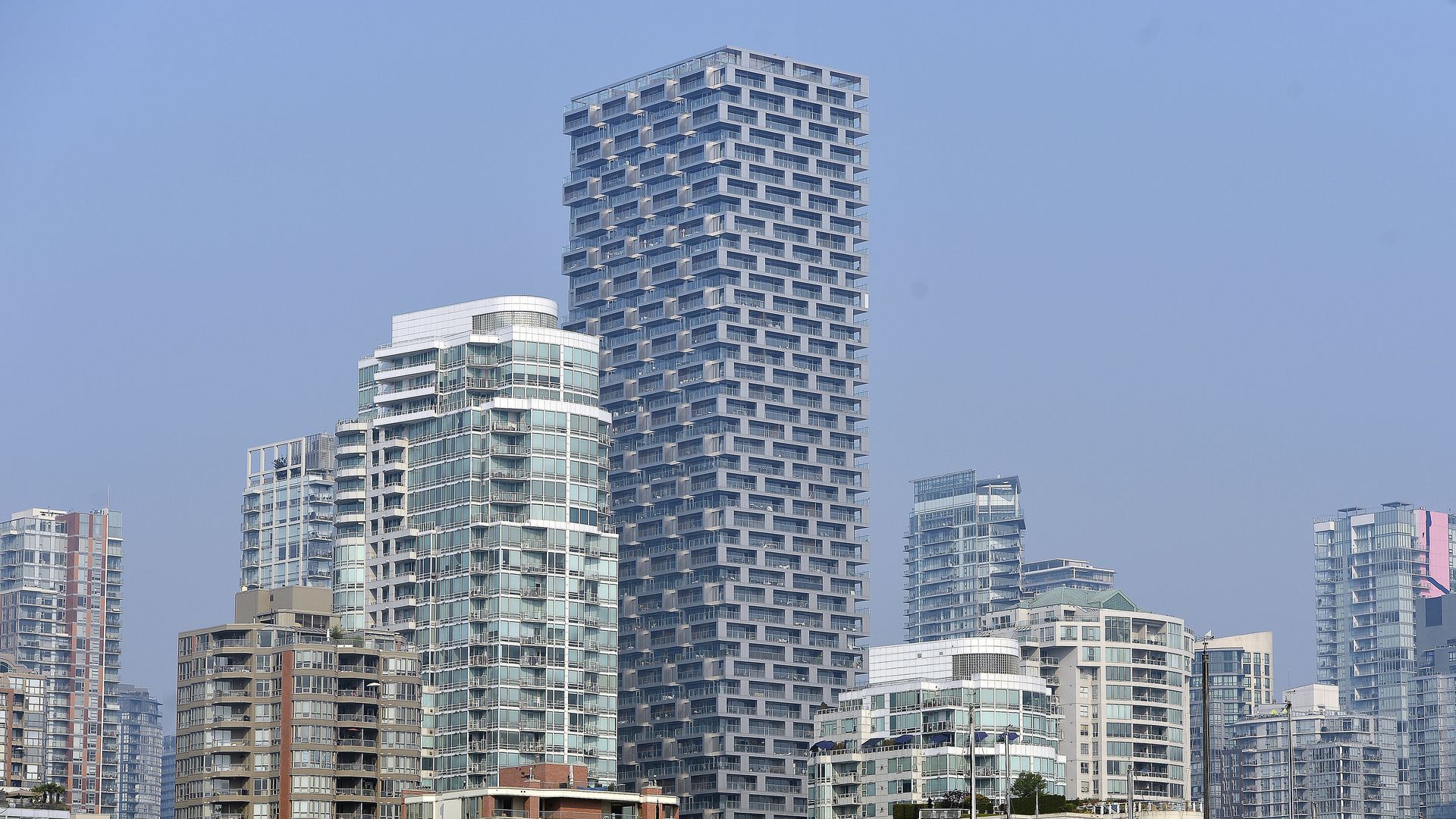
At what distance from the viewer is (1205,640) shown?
558 ft

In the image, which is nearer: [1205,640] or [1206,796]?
[1206,796]

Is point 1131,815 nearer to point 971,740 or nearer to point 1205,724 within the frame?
point 971,740

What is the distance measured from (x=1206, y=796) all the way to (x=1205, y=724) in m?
5.28

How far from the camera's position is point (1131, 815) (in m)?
189

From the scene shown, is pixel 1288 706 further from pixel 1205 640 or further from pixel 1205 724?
pixel 1205 724

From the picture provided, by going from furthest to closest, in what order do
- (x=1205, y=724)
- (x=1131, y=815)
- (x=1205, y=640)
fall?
(x=1131, y=815)
(x=1205, y=640)
(x=1205, y=724)

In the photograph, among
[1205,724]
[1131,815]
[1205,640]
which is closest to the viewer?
[1205,724]

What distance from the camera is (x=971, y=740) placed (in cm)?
19800

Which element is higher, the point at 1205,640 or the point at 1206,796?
the point at 1205,640

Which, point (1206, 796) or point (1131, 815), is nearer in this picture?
point (1206, 796)

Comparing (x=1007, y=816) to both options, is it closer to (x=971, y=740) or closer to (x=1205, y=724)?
(x=971, y=740)

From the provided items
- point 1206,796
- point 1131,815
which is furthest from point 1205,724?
point 1131,815

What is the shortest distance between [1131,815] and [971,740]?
15.5 metres

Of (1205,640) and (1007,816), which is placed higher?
(1205,640)
